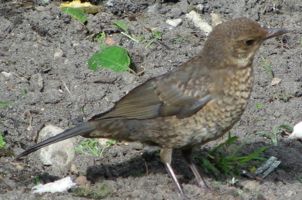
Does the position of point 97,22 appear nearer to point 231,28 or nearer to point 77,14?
point 77,14

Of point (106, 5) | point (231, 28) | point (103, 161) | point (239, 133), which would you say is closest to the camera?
point (231, 28)

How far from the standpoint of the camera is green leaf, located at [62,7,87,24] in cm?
843

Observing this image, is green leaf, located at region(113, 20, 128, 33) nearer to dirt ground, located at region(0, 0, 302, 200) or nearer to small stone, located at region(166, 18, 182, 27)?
dirt ground, located at region(0, 0, 302, 200)

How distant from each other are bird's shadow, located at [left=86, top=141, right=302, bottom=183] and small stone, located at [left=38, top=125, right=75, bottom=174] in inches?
7.6

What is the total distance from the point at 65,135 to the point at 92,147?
20.1 inches

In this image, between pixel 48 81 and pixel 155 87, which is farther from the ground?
pixel 155 87

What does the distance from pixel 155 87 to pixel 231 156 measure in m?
0.81

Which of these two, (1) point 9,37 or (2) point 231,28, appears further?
(1) point 9,37

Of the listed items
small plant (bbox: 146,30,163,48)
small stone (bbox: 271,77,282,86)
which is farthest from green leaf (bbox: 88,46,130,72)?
small stone (bbox: 271,77,282,86)

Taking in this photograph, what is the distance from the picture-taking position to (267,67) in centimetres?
818

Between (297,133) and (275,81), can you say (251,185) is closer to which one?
(297,133)

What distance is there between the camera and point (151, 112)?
665 centimetres

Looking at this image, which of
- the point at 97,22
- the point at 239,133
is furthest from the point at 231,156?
the point at 97,22

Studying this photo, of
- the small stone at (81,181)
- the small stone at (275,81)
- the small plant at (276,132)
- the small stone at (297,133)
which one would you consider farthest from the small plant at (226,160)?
the small stone at (275,81)
